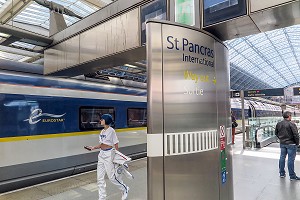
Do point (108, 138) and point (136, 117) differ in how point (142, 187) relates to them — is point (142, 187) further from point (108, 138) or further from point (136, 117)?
point (136, 117)

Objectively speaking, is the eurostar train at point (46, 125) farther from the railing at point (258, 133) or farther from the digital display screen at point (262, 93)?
the railing at point (258, 133)

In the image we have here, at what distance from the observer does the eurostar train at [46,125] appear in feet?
15.6

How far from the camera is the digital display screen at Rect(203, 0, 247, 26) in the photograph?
273 centimetres

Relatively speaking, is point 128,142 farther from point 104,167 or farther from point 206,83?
point 206,83

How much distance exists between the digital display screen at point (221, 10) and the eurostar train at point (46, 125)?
13.9ft

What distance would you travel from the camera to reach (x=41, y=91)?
213 inches

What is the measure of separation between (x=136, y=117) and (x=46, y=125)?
364 cm

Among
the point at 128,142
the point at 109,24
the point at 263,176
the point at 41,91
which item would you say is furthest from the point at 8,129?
the point at 263,176

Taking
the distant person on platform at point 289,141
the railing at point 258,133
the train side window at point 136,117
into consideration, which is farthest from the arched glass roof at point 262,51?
the distant person on platform at point 289,141

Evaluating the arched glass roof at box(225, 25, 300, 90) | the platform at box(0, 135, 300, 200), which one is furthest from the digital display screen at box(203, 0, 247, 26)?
the arched glass roof at box(225, 25, 300, 90)

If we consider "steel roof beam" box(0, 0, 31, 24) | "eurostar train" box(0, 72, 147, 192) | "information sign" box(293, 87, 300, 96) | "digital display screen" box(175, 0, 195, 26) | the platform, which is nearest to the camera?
"digital display screen" box(175, 0, 195, 26)

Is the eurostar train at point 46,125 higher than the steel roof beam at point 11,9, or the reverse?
the steel roof beam at point 11,9

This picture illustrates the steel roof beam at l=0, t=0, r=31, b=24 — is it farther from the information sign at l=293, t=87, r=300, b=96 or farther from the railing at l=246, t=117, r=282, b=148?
the information sign at l=293, t=87, r=300, b=96

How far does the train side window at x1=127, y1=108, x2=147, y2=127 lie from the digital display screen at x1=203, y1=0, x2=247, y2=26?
17.9 feet
